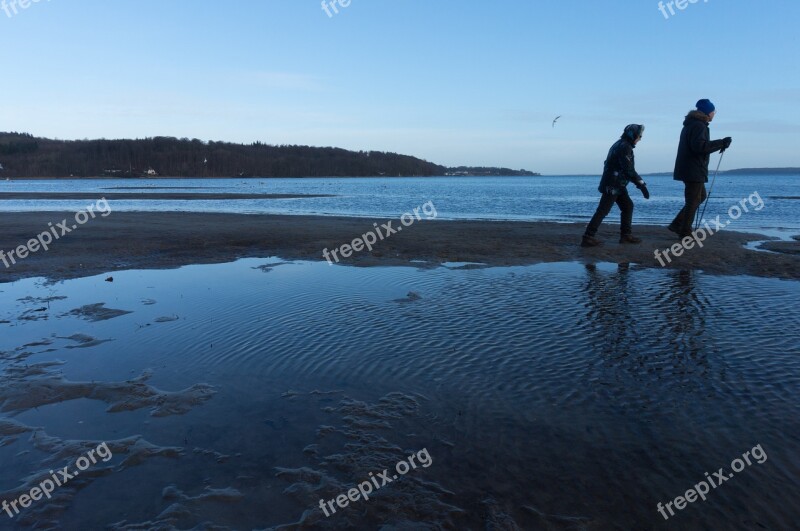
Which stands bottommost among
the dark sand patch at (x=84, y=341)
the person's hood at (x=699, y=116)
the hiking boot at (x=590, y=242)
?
the dark sand patch at (x=84, y=341)

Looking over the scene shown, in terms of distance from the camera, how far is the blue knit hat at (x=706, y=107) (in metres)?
12.1

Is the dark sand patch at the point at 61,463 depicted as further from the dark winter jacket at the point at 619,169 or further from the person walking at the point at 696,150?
the person walking at the point at 696,150

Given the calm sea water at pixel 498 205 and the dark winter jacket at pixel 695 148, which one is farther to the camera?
the calm sea water at pixel 498 205

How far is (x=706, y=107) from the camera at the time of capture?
1213cm

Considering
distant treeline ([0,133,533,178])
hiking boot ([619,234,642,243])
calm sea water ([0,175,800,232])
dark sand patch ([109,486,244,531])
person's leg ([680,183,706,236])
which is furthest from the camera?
distant treeline ([0,133,533,178])

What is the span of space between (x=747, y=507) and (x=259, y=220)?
21304 mm

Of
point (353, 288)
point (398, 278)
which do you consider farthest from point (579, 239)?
point (353, 288)

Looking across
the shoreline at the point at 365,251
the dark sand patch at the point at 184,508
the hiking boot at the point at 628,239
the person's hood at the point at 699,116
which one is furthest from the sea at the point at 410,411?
the person's hood at the point at 699,116

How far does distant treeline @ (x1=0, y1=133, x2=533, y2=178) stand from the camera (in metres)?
154

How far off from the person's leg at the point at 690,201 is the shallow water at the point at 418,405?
458cm

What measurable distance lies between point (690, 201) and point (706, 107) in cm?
210

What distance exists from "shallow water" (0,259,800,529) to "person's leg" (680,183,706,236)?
180 inches

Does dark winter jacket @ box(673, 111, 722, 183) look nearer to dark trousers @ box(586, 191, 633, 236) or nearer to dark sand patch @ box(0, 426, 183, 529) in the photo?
dark trousers @ box(586, 191, 633, 236)

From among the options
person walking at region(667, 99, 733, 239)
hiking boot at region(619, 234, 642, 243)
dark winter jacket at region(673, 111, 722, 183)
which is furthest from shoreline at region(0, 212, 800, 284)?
dark winter jacket at region(673, 111, 722, 183)
